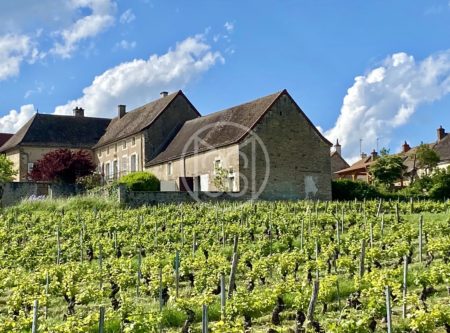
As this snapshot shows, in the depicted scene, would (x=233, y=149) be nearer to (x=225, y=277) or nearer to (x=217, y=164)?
(x=217, y=164)

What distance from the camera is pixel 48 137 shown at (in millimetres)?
45000

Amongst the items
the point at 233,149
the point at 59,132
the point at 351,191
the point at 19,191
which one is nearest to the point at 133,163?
the point at 59,132

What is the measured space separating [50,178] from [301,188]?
14.5m

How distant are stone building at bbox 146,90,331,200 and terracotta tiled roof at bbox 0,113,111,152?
13746 millimetres

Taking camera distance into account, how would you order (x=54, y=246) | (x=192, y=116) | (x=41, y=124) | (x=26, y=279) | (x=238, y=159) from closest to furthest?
(x=26, y=279)
(x=54, y=246)
(x=238, y=159)
(x=192, y=116)
(x=41, y=124)

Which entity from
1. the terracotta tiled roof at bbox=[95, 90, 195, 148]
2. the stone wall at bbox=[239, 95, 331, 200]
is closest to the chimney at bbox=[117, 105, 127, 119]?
the terracotta tiled roof at bbox=[95, 90, 195, 148]

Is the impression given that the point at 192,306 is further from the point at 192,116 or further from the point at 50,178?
the point at 192,116

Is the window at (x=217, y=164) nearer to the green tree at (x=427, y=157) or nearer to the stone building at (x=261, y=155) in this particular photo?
the stone building at (x=261, y=155)

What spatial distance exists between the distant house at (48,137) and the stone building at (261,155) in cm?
1369

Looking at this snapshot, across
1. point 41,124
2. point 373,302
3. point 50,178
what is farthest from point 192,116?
point 373,302

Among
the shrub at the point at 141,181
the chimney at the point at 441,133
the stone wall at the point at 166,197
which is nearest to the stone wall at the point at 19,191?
the shrub at the point at 141,181

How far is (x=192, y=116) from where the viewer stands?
39906 millimetres

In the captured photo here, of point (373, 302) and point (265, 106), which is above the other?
point (265, 106)

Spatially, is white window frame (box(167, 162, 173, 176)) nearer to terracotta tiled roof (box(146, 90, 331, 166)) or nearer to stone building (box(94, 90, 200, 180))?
terracotta tiled roof (box(146, 90, 331, 166))
